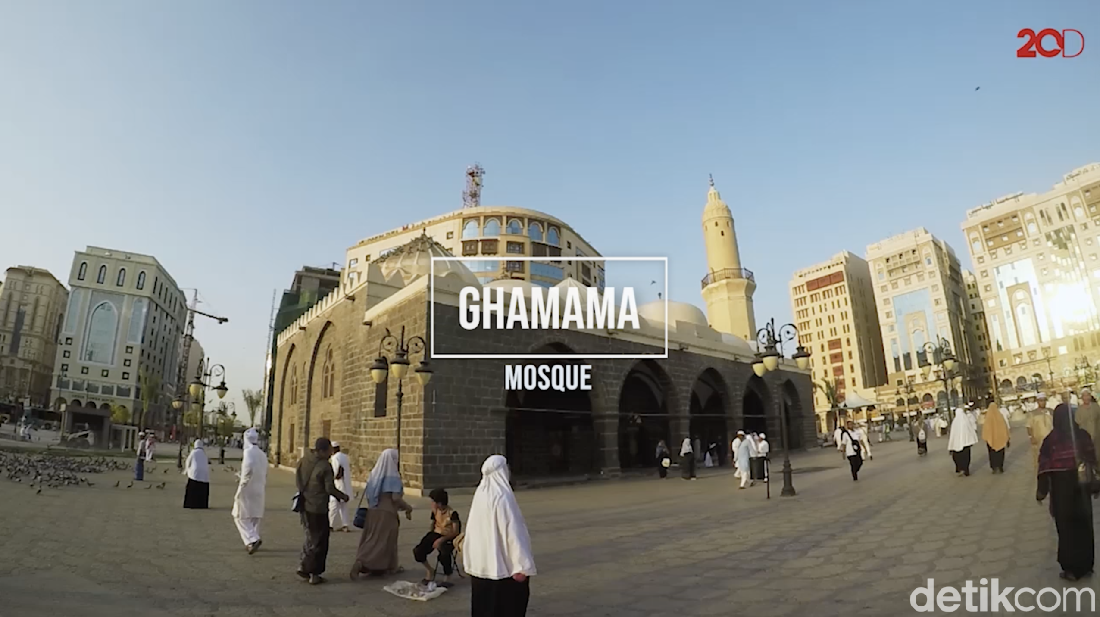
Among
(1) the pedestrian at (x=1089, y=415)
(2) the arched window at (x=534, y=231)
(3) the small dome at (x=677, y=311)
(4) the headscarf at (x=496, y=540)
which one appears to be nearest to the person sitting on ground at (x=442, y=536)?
(4) the headscarf at (x=496, y=540)

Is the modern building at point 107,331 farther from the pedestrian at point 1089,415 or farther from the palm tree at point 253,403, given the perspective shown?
the pedestrian at point 1089,415

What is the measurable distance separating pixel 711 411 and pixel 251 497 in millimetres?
20744

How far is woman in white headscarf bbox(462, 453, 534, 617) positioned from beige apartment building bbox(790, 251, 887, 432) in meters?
65.6

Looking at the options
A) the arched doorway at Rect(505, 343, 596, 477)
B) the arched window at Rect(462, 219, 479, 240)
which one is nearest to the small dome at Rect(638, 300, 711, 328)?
the arched doorway at Rect(505, 343, 596, 477)

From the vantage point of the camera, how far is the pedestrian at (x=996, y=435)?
375 inches

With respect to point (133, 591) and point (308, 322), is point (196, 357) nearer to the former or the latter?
point (308, 322)

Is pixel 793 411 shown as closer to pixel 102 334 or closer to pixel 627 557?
pixel 627 557

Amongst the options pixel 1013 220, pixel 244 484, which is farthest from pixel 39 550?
pixel 1013 220

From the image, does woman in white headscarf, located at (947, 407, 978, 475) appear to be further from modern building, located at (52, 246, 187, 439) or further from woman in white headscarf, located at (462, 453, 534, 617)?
modern building, located at (52, 246, 187, 439)

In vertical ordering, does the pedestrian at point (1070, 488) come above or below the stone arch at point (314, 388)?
below

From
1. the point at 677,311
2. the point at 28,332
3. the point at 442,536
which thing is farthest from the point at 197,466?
the point at 28,332

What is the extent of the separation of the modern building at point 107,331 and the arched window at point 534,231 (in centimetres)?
3864

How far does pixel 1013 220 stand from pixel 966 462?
5.80 meters

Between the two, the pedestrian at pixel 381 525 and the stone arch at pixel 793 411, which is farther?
the stone arch at pixel 793 411
